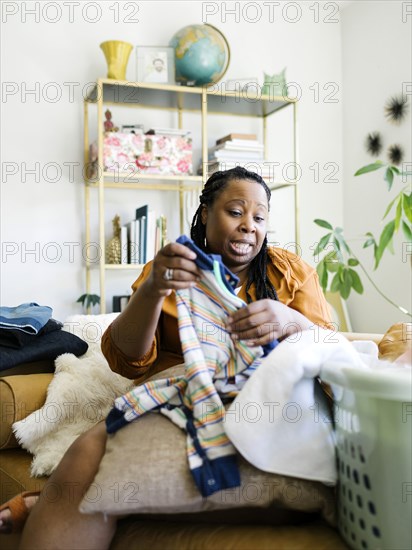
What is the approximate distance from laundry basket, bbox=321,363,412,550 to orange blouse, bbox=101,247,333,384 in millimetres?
573

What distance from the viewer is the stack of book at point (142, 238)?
328 centimetres

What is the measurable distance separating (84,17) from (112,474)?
305 cm

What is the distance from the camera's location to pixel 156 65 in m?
3.39

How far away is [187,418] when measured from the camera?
1.08 metres

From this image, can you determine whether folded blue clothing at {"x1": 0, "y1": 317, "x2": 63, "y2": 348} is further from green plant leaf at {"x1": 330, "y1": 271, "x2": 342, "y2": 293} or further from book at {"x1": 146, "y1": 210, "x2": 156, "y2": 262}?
green plant leaf at {"x1": 330, "y1": 271, "x2": 342, "y2": 293}

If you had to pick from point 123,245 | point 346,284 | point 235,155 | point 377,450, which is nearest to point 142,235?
point 123,245

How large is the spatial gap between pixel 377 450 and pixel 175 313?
669 millimetres

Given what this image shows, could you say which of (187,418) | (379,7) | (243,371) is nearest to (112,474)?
(187,418)

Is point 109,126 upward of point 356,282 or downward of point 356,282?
upward

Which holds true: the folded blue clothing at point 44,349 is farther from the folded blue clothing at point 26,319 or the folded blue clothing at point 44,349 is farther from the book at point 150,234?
the book at point 150,234

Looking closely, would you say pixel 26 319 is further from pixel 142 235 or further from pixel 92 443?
pixel 142 235

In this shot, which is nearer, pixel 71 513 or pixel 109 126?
pixel 71 513

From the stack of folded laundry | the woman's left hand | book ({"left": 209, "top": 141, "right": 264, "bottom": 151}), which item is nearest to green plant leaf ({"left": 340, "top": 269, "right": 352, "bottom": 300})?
book ({"left": 209, "top": 141, "right": 264, "bottom": 151})

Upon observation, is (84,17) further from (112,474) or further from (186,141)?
(112,474)
